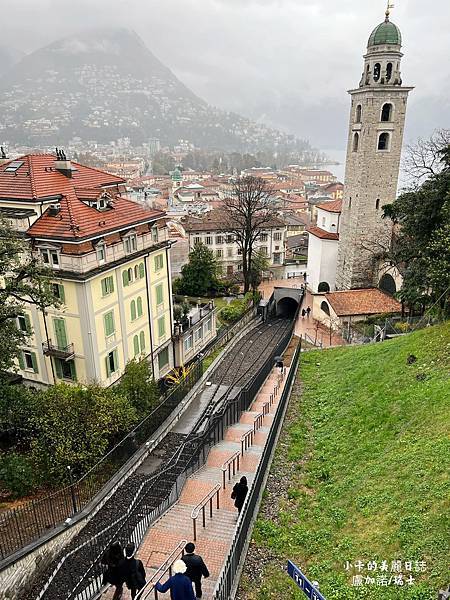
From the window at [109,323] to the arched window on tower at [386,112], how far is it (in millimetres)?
28172

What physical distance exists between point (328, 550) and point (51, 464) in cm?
810

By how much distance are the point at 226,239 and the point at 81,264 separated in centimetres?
3560

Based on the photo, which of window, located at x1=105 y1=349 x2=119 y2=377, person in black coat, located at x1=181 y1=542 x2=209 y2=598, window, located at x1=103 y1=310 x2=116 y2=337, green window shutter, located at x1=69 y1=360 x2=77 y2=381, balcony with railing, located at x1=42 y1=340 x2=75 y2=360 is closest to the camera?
person in black coat, located at x1=181 y1=542 x2=209 y2=598

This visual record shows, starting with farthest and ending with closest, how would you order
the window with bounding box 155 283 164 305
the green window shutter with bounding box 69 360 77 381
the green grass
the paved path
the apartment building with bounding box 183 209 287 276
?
the apartment building with bounding box 183 209 287 276
the window with bounding box 155 283 164 305
the green window shutter with bounding box 69 360 77 381
the paved path
the green grass

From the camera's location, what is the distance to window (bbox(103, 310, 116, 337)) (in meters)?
20.0

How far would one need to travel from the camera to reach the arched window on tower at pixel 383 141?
36.2 metres

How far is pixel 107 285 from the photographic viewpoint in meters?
19.9

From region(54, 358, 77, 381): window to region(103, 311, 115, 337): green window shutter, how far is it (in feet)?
6.57

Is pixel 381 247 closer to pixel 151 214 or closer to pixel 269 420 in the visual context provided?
pixel 151 214

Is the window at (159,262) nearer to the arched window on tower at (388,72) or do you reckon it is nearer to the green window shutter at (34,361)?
the green window shutter at (34,361)

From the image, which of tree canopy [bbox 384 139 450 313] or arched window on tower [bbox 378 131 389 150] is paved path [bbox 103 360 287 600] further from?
arched window on tower [bbox 378 131 389 150]

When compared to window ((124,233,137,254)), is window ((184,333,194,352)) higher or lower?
lower

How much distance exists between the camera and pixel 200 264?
41656mm

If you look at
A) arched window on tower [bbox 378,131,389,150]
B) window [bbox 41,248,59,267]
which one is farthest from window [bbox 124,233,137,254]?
arched window on tower [bbox 378,131,389,150]
